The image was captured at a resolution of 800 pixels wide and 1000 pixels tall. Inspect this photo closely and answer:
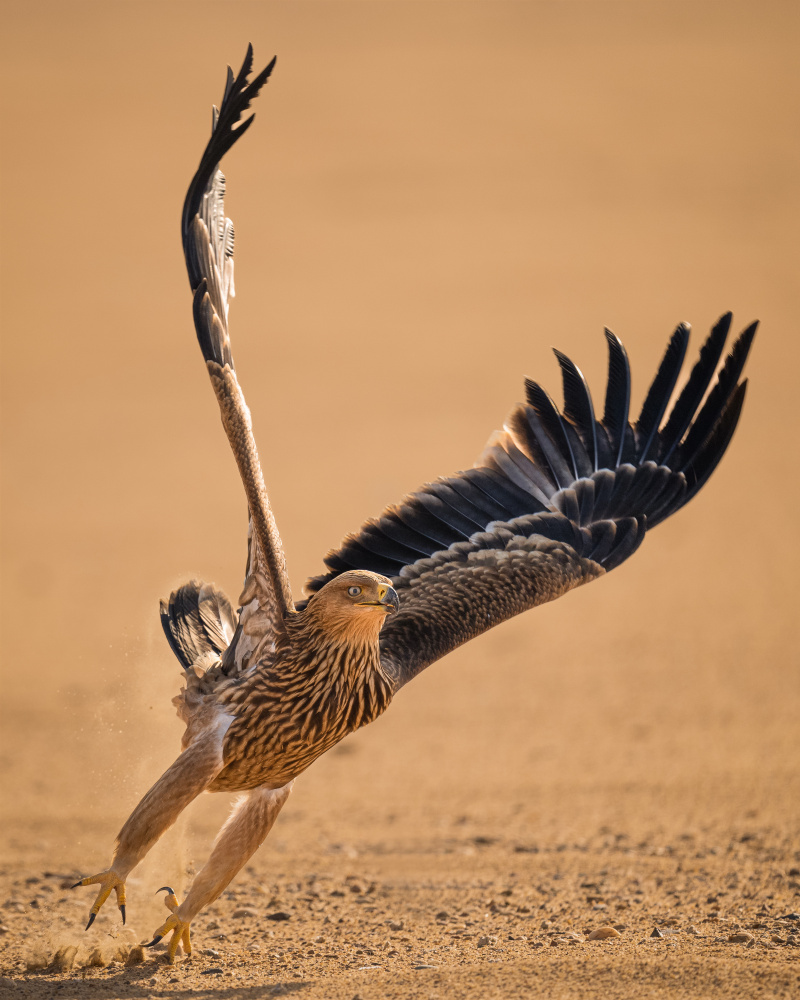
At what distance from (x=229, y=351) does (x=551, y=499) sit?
2658mm

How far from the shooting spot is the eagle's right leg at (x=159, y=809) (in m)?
5.25

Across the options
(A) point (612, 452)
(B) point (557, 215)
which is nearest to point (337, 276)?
(B) point (557, 215)

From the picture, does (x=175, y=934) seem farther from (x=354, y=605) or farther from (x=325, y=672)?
(x=354, y=605)

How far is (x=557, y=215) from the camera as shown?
37.0 meters

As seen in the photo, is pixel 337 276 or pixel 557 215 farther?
pixel 557 215

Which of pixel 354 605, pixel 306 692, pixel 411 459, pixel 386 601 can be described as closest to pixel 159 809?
pixel 306 692

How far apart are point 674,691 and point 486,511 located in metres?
6.51

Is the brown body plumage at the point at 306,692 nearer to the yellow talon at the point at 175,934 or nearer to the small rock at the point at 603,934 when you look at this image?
the yellow talon at the point at 175,934

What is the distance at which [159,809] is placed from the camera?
5.27m

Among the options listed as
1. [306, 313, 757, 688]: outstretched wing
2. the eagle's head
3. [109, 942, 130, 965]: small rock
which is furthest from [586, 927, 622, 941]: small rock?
[109, 942, 130, 965]: small rock

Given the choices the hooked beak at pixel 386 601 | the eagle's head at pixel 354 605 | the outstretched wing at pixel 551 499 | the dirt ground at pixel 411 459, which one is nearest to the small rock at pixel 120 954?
the dirt ground at pixel 411 459

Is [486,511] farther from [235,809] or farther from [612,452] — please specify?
[235,809]

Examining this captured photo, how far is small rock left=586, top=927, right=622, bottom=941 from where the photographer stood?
5.79 m

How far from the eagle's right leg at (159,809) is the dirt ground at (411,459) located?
0.54m
